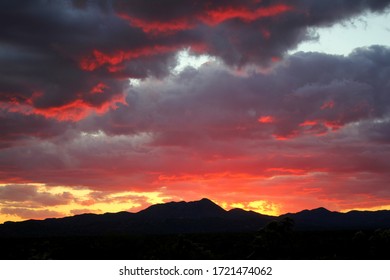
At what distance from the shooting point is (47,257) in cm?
6719

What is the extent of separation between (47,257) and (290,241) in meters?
36.6

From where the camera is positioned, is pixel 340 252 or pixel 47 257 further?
pixel 340 252

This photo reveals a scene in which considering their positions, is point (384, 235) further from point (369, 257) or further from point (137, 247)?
point (137, 247)

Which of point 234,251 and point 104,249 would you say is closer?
point 234,251
